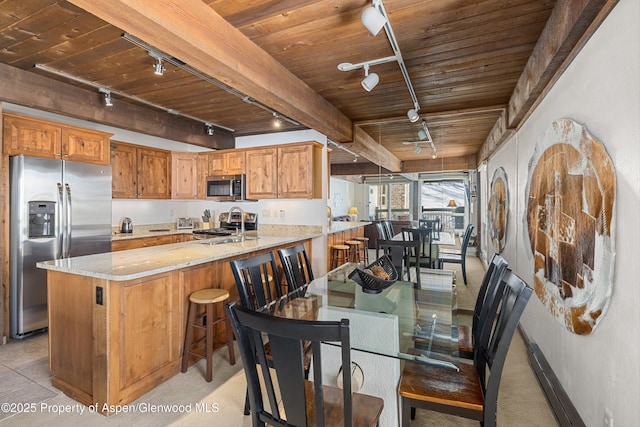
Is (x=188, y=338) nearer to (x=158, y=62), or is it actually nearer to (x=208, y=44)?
(x=208, y=44)

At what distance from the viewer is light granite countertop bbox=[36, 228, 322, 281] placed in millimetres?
2061

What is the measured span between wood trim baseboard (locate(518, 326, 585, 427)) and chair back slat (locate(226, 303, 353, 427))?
1666 mm

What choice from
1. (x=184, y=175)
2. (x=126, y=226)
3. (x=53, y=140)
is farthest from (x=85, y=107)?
(x=184, y=175)

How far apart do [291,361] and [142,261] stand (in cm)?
185

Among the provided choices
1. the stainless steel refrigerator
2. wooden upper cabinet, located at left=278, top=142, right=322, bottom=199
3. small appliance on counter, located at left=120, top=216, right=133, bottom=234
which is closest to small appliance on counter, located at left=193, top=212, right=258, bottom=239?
wooden upper cabinet, located at left=278, top=142, right=322, bottom=199

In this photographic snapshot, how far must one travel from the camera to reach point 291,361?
108 cm

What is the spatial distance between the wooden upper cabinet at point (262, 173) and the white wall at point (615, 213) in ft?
11.2

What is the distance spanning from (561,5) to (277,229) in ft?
13.0

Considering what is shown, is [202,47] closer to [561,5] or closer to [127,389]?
[561,5]

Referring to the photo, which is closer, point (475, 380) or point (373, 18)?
point (475, 380)

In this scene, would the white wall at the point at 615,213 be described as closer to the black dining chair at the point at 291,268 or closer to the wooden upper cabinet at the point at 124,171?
the black dining chair at the point at 291,268

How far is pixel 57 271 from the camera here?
7.41 feet

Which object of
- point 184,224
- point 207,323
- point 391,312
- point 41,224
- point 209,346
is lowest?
point 209,346

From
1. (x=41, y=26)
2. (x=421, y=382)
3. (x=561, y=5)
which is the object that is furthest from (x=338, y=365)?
(x=41, y=26)
